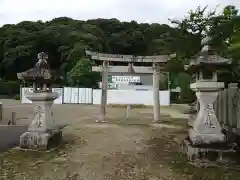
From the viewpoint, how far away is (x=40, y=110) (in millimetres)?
7230

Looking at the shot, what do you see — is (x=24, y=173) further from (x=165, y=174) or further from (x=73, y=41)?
(x=73, y=41)

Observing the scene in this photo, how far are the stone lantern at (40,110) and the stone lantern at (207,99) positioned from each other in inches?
134

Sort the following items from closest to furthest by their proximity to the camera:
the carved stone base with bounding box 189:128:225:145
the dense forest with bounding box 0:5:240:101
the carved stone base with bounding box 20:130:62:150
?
the carved stone base with bounding box 189:128:225:145, the carved stone base with bounding box 20:130:62:150, the dense forest with bounding box 0:5:240:101

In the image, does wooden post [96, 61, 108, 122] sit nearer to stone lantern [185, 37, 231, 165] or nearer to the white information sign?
stone lantern [185, 37, 231, 165]

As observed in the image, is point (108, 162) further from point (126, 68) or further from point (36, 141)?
Result: point (126, 68)

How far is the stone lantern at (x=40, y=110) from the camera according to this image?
22.6 ft

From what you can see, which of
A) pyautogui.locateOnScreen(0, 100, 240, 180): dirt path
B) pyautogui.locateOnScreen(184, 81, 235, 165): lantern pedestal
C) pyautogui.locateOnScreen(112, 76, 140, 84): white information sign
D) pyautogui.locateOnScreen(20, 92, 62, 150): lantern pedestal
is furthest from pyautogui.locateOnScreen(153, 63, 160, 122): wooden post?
pyautogui.locateOnScreen(112, 76, 140, 84): white information sign

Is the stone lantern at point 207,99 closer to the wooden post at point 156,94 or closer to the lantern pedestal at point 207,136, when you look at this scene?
the lantern pedestal at point 207,136

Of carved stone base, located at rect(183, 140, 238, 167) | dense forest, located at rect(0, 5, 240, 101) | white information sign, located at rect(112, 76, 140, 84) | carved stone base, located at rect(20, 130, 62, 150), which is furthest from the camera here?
dense forest, located at rect(0, 5, 240, 101)

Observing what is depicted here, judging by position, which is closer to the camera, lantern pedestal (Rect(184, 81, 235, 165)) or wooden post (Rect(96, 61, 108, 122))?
lantern pedestal (Rect(184, 81, 235, 165))

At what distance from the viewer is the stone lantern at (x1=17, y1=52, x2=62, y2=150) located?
688cm

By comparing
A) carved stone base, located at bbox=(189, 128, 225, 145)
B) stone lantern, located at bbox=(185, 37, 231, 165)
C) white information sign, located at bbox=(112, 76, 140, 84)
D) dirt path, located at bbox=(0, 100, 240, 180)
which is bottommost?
dirt path, located at bbox=(0, 100, 240, 180)

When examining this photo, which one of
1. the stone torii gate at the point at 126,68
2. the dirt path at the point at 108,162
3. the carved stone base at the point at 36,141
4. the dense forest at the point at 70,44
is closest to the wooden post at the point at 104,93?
the stone torii gate at the point at 126,68

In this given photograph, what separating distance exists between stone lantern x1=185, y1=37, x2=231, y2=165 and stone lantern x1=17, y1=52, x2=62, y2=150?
3.40 meters
